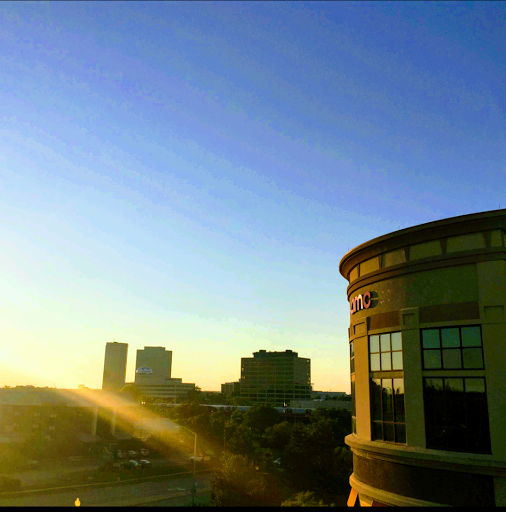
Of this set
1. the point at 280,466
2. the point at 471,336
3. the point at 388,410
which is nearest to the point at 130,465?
the point at 280,466

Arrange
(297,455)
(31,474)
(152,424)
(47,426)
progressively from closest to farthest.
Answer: (297,455) < (31,474) < (47,426) < (152,424)

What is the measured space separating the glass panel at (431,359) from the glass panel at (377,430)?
4442mm

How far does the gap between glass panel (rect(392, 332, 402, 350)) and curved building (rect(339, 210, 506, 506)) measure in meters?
0.05

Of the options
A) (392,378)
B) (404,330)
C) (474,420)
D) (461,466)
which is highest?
(404,330)

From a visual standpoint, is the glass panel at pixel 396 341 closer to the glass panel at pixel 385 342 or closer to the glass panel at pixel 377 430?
the glass panel at pixel 385 342

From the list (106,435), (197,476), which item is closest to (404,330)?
(197,476)

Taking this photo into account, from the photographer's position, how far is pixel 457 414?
20734mm

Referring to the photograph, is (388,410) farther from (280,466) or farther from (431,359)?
(280,466)

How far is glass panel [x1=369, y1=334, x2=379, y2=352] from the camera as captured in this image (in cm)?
2542

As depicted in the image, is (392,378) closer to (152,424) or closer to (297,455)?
(297,455)

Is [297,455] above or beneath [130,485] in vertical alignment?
above

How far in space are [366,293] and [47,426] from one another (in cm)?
9596

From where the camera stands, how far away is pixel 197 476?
67.1 metres

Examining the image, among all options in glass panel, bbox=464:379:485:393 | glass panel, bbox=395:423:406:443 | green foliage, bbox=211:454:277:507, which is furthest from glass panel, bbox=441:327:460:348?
green foliage, bbox=211:454:277:507
